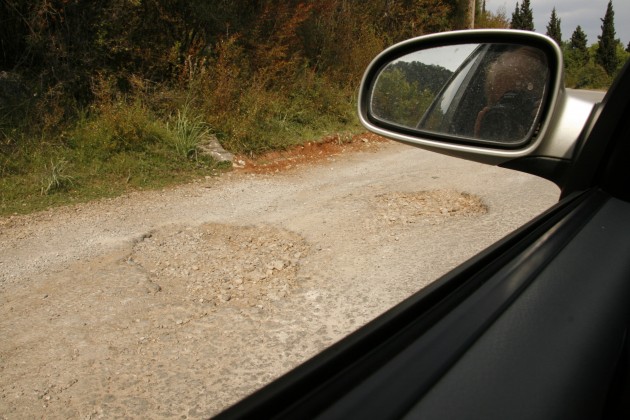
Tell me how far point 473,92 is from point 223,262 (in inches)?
108

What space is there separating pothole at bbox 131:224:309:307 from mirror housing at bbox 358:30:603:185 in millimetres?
1778

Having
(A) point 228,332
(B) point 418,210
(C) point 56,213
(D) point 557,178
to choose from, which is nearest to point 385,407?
(D) point 557,178

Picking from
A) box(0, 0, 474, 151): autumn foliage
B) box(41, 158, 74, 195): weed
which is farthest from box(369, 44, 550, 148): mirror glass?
box(0, 0, 474, 151): autumn foliage

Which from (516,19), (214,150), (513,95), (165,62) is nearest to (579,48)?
(214,150)

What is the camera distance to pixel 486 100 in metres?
2.00

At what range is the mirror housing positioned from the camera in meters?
1.78

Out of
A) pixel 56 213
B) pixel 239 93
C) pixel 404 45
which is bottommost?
pixel 56 213

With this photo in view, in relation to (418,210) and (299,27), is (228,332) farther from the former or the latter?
(299,27)

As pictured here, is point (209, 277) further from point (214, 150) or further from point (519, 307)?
point (214, 150)

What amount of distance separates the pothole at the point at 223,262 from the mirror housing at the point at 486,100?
1778mm

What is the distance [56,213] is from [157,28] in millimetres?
4778

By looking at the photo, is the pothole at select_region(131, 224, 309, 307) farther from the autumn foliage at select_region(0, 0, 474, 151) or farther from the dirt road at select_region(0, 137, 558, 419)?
the autumn foliage at select_region(0, 0, 474, 151)

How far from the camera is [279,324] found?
3.41 m

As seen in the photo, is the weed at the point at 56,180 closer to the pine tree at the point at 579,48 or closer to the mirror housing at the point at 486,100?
the mirror housing at the point at 486,100
